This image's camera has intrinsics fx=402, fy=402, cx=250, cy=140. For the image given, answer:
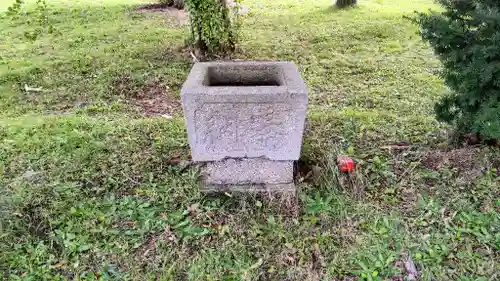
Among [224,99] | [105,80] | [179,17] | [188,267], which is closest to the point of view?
[188,267]

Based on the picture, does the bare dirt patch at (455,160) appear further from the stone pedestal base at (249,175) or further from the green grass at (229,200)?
the stone pedestal base at (249,175)

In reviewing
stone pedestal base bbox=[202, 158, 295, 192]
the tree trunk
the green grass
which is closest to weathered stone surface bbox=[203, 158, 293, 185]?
stone pedestal base bbox=[202, 158, 295, 192]

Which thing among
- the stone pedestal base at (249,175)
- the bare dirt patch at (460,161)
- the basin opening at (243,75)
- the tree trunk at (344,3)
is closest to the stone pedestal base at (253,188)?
the stone pedestal base at (249,175)

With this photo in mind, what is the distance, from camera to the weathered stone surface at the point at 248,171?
9.26ft

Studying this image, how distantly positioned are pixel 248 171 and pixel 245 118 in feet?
1.48

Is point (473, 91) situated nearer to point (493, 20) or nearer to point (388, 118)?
point (493, 20)

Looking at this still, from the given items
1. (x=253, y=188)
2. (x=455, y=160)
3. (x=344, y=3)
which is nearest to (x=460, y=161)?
(x=455, y=160)

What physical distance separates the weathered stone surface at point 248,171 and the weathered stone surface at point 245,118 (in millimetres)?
81

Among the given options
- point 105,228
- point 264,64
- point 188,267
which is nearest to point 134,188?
point 105,228

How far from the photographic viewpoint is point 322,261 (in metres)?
2.36

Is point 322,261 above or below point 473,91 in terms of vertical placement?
below

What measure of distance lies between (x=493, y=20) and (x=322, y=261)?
1826mm

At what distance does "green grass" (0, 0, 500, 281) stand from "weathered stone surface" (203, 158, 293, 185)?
15cm

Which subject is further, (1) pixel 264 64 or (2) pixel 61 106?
(2) pixel 61 106
